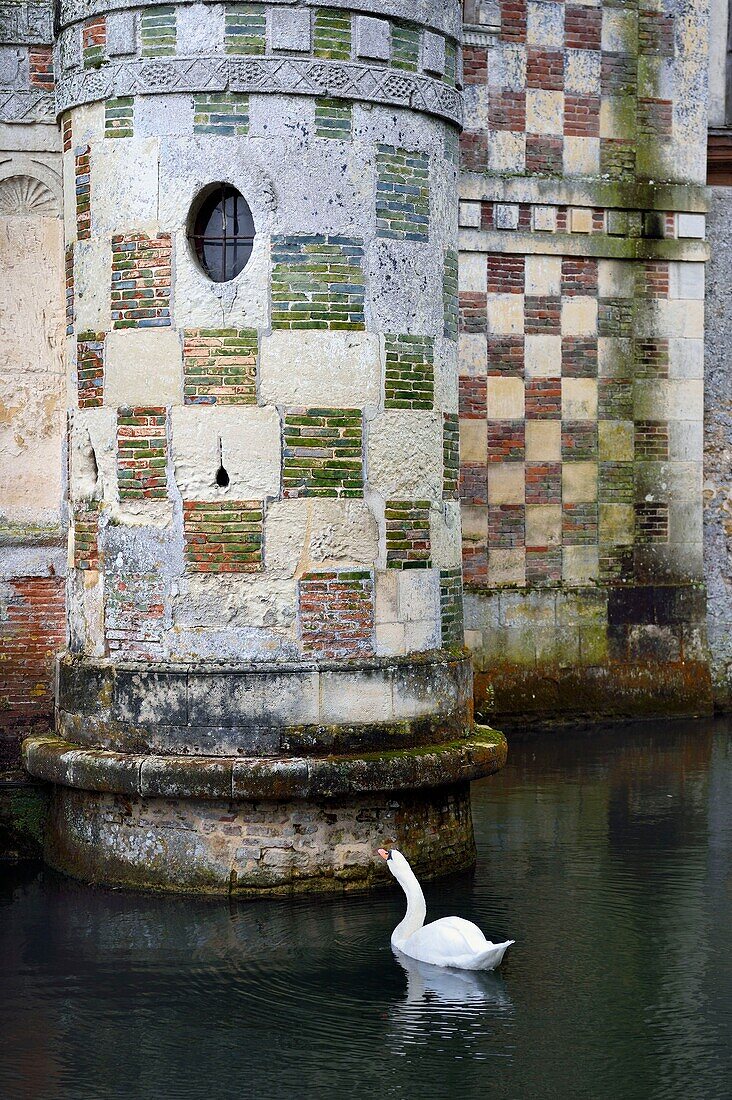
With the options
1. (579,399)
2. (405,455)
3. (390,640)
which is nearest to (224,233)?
(405,455)

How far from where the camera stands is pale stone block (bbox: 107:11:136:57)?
940 centimetres

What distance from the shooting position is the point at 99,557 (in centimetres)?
968

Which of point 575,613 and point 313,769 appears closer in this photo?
point 313,769

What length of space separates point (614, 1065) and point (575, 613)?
8.79 m

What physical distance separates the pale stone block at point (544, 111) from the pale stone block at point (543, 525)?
11.1 ft

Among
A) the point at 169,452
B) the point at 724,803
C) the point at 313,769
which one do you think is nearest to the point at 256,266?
the point at 169,452

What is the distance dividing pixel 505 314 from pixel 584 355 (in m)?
0.89

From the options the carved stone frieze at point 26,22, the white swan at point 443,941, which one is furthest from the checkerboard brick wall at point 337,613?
the carved stone frieze at point 26,22

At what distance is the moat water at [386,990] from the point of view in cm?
683

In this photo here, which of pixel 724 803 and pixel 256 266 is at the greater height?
pixel 256 266

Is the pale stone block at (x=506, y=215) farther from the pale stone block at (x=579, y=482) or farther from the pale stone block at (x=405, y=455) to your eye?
the pale stone block at (x=405, y=455)

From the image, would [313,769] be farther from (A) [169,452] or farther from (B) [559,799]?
(B) [559,799]

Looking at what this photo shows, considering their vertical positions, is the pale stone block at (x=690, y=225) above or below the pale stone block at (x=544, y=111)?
below

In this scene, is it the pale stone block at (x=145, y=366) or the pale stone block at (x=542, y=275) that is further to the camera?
the pale stone block at (x=542, y=275)
